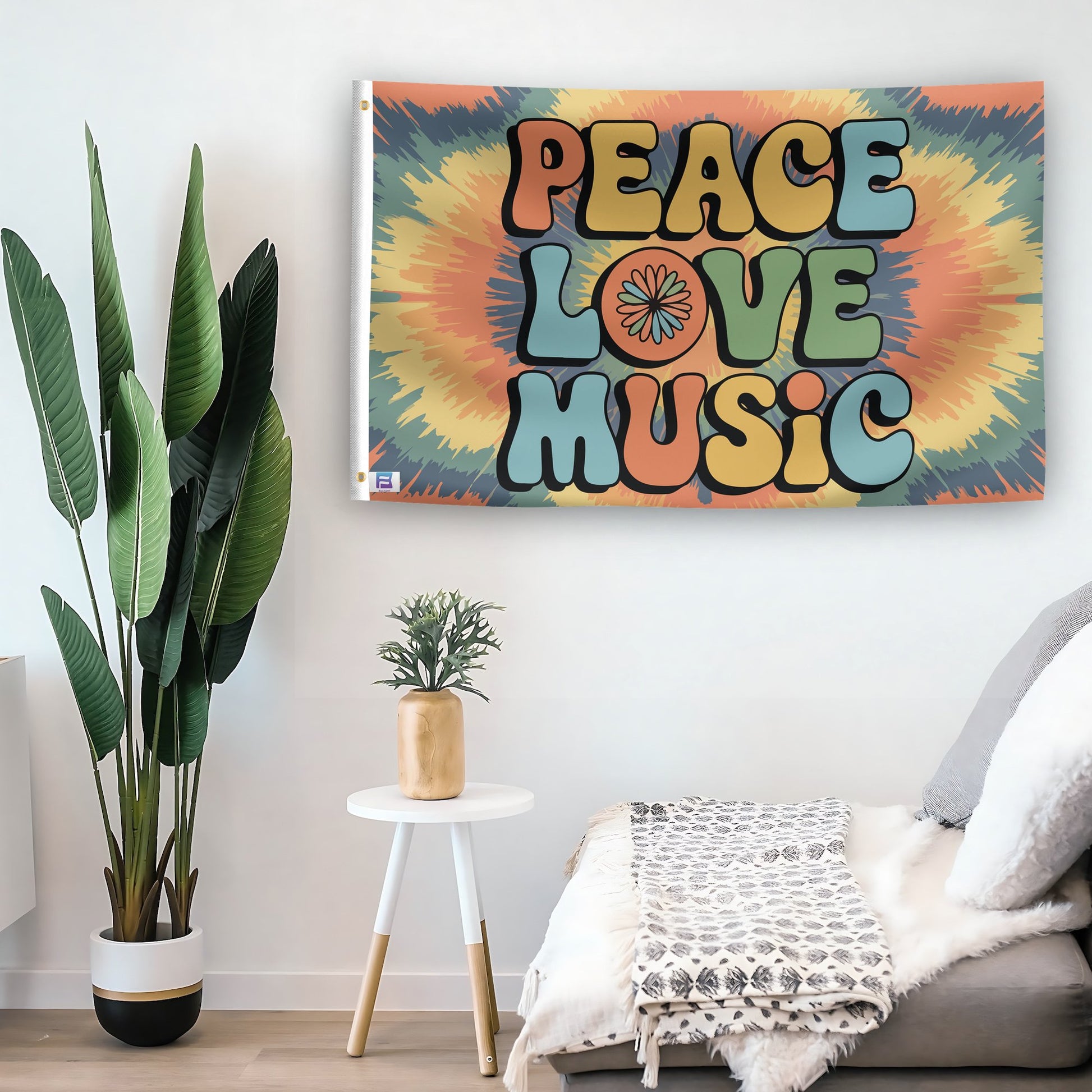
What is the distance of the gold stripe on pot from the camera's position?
6.49 ft

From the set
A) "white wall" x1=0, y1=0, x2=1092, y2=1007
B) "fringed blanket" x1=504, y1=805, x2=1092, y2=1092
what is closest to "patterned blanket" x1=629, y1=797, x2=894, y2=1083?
"fringed blanket" x1=504, y1=805, x2=1092, y2=1092

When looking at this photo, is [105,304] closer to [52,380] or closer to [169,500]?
[52,380]

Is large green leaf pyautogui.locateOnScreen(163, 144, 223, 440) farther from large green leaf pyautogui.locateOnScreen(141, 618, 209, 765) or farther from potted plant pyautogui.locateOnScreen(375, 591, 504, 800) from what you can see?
potted plant pyautogui.locateOnScreen(375, 591, 504, 800)

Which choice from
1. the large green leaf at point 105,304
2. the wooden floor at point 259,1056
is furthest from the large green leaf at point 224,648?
the wooden floor at point 259,1056

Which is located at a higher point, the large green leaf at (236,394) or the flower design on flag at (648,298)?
the flower design on flag at (648,298)

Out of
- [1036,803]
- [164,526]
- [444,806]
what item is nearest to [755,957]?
[1036,803]

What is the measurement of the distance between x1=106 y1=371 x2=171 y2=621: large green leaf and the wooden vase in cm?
53

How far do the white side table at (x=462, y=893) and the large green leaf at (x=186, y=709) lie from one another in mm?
361

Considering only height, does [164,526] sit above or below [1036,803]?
above

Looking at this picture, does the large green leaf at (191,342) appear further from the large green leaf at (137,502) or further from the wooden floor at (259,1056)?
the wooden floor at (259,1056)

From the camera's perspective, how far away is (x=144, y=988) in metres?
1.98

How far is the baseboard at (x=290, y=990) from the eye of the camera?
87.7 inches

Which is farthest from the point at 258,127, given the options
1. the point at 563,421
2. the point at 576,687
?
the point at 576,687

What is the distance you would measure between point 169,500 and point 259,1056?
107 cm
